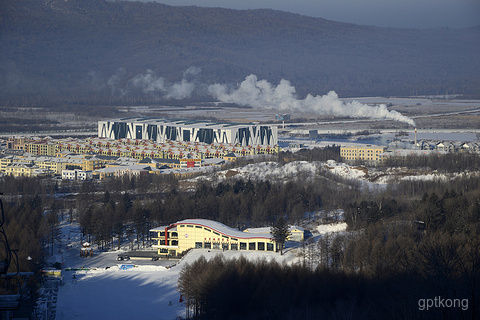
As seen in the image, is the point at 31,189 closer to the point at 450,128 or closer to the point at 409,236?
the point at 409,236

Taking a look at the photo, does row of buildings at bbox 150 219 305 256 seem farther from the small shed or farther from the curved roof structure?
the small shed

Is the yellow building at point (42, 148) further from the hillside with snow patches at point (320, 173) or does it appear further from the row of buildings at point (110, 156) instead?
the hillside with snow patches at point (320, 173)

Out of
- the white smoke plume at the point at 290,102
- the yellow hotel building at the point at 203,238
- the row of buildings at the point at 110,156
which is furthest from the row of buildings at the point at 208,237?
the white smoke plume at the point at 290,102

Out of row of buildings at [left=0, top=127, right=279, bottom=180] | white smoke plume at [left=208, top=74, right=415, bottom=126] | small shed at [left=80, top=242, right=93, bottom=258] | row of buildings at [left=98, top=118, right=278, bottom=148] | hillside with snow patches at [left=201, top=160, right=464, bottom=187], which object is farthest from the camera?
white smoke plume at [left=208, top=74, right=415, bottom=126]

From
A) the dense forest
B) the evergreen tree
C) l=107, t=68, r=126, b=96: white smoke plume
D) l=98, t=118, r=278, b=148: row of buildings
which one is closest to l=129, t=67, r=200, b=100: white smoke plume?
l=107, t=68, r=126, b=96: white smoke plume

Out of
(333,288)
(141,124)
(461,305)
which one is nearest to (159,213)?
(333,288)

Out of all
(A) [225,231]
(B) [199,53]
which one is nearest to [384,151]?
(A) [225,231]

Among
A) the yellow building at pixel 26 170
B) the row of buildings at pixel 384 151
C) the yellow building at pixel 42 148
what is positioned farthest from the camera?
the yellow building at pixel 42 148
